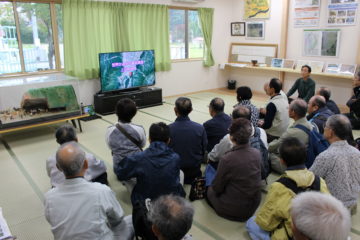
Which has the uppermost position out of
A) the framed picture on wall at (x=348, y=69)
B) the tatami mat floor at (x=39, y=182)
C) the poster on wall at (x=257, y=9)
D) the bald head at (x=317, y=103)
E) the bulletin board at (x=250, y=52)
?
the poster on wall at (x=257, y=9)

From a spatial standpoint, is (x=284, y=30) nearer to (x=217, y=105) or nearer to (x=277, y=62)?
(x=277, y=62)

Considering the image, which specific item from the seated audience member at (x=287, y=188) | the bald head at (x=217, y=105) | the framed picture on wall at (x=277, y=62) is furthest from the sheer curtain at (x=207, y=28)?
the seated audience member at (x=287, y=188)

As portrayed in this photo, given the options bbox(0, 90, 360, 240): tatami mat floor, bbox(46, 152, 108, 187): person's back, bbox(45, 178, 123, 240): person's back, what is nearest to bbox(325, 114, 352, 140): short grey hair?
bbox(0, 90, 360, 240): tatami mat floor

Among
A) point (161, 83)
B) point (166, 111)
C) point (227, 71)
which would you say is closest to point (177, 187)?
point (166, 111)

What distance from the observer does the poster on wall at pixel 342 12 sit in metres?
5.93

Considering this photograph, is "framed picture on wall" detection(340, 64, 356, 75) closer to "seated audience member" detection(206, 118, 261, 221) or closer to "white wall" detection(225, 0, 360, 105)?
"white wall" detection(225, 0, 360, 105)

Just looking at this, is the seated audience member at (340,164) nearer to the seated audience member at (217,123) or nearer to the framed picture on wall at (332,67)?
the seated audience member at (217,123)

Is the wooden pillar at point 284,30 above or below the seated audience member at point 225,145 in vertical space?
above

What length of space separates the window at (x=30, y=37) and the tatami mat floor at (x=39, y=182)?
1257 millimetres

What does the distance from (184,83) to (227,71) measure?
1.59m

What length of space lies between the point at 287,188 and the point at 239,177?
478 mm

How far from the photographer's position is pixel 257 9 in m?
7.51

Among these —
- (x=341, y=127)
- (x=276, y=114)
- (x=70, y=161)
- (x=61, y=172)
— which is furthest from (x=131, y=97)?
(x=70, y=161)

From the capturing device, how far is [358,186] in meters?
2.34
